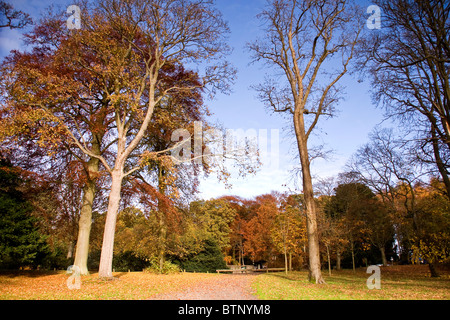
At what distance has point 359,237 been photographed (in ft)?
98.8

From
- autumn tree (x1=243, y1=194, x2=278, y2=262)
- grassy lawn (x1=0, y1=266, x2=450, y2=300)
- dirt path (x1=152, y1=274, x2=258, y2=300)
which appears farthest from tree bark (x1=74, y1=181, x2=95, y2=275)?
autumn tree (x1=243, y1=194, x2=278, y2=262)

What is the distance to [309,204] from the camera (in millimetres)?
11828

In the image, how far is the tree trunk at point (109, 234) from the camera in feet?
33.8

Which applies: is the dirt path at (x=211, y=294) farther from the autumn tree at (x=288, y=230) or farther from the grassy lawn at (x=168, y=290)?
the autumn tree at (x=288, y=230)

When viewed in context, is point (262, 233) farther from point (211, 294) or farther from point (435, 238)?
point (211, 294)

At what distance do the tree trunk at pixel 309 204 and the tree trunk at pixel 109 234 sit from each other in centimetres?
817

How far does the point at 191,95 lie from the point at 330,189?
23022 mm

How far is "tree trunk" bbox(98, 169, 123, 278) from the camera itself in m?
10.3

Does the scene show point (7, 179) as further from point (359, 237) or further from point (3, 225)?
point (359, 237)

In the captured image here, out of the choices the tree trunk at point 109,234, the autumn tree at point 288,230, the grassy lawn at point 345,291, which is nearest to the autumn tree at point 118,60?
the tree trunk at point 109,234

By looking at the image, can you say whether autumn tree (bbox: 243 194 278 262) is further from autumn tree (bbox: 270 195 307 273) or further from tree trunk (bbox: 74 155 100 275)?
tree trunk (bbox: 74 155 100 275)

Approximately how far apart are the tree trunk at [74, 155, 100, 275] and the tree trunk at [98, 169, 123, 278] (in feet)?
10.2

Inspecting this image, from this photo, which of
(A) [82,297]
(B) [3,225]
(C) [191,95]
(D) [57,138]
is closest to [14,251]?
(B) [3,225]

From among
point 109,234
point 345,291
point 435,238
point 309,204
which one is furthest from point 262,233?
point 345,291
